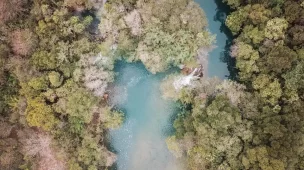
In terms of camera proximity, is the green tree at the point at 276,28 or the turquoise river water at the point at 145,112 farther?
the turquoise river water at the point at 145,112

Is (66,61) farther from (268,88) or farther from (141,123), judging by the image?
(268,88)

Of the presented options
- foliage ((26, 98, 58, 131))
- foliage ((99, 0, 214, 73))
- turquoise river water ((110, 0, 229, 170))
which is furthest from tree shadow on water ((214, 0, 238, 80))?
foliage ((26, 98, 58, 131))

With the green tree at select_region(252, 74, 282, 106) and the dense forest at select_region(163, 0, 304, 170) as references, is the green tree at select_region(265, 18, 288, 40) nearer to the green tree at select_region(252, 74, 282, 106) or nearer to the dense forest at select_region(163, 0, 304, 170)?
the dense forest at select_region(163, 0, 304, 170)

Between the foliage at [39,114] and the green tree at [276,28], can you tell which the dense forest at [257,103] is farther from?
the foliage at [39,114]

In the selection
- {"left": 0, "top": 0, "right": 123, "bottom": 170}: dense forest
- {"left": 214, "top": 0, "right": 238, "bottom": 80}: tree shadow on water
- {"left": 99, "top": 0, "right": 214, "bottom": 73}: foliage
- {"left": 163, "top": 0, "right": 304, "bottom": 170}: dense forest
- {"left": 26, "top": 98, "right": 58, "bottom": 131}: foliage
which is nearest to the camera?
{"left": 163, "top": 0, "right": 304, "bottom": 170}: dense forest

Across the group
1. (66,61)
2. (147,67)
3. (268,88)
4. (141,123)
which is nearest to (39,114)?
(66,61)

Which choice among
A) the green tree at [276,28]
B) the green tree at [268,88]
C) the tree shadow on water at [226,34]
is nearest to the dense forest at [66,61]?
the tree shadow on water at [226,34]

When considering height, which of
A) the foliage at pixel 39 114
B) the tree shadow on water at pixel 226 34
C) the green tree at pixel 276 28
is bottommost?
the foliage at pixel 39 114

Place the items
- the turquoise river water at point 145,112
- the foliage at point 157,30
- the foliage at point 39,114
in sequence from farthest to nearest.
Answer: the turquoise river water at point 145,112
the foliage at point 157,30
the foliage at point 39,114
